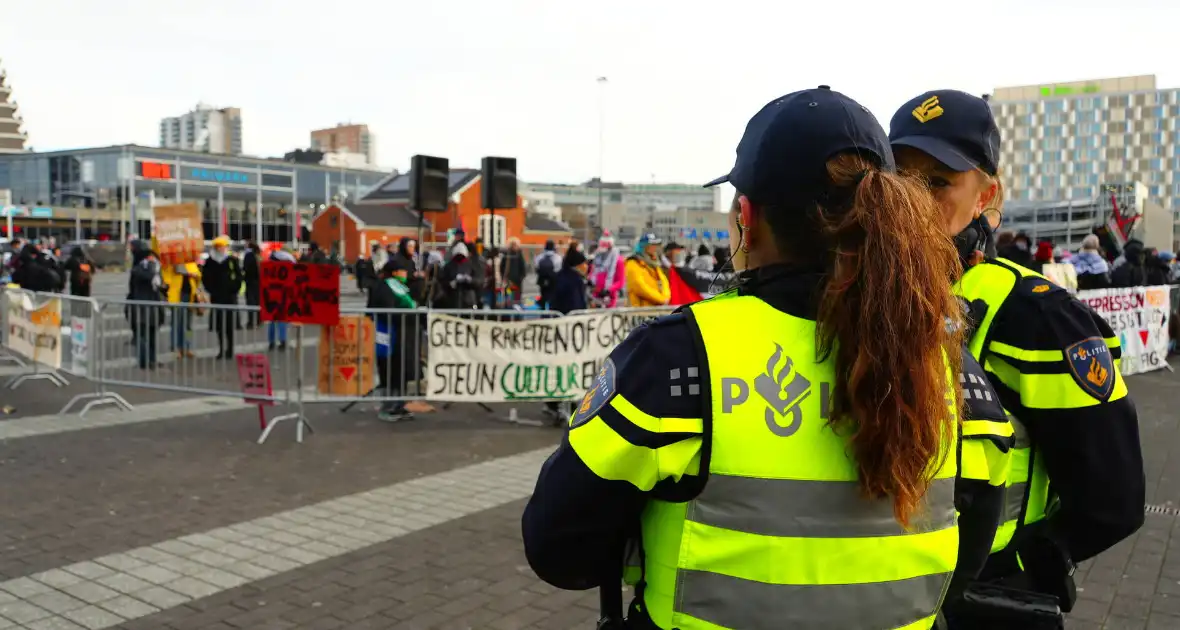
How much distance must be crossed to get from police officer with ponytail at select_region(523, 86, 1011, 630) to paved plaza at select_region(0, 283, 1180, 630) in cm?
329

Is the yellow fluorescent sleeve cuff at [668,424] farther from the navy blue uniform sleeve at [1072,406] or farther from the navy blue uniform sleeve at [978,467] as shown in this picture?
the navy blue uniform sleeve at [1072,406]

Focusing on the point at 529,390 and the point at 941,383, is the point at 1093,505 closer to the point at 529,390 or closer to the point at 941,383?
the point at 941,383

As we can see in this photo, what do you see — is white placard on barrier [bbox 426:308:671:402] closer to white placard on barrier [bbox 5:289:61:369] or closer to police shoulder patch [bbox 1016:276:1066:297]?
white placard on barrier [bbox 5:289:61:369]

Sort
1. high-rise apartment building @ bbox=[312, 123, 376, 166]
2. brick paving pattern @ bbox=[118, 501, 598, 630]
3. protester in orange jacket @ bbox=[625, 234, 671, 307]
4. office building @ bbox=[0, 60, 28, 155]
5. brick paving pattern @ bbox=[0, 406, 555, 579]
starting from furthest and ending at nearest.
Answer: high-rise apartment building @ bbox=[312, 123, 376, 166] → office building @ bbox=[0, 60, 28, 155] → protester in orange jacket @ bbox=[625, 234, 671, 307] → brick paving pattern @ bbox=[0, 406, 555, 579] → brick paving pattern @ bbox=[118, 501, 598, 630]

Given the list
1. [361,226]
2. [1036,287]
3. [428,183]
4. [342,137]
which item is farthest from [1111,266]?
[342,137]

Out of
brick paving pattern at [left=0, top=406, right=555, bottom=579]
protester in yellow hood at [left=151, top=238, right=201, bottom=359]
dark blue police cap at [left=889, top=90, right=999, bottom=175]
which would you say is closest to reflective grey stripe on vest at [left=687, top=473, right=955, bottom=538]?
dark blue police cap at [left=889, top=90, right=999, bottom=175]

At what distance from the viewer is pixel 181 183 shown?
262ft

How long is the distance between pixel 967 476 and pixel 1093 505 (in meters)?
0.58

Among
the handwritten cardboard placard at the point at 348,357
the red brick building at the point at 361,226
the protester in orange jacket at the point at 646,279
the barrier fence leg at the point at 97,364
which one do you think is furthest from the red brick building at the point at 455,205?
the handwritten cardboard placard at the point at 348,357

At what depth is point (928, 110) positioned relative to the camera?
2.49 m

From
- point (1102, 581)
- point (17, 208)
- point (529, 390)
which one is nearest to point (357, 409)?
point (529, 390)

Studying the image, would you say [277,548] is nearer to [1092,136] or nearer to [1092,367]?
[1092,367]

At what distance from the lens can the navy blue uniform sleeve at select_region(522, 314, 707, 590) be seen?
1.52m

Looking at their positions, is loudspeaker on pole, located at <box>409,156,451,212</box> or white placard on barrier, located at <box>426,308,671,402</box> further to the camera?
loudspeaker on pole, located at <box>409,156,451,212</box>
